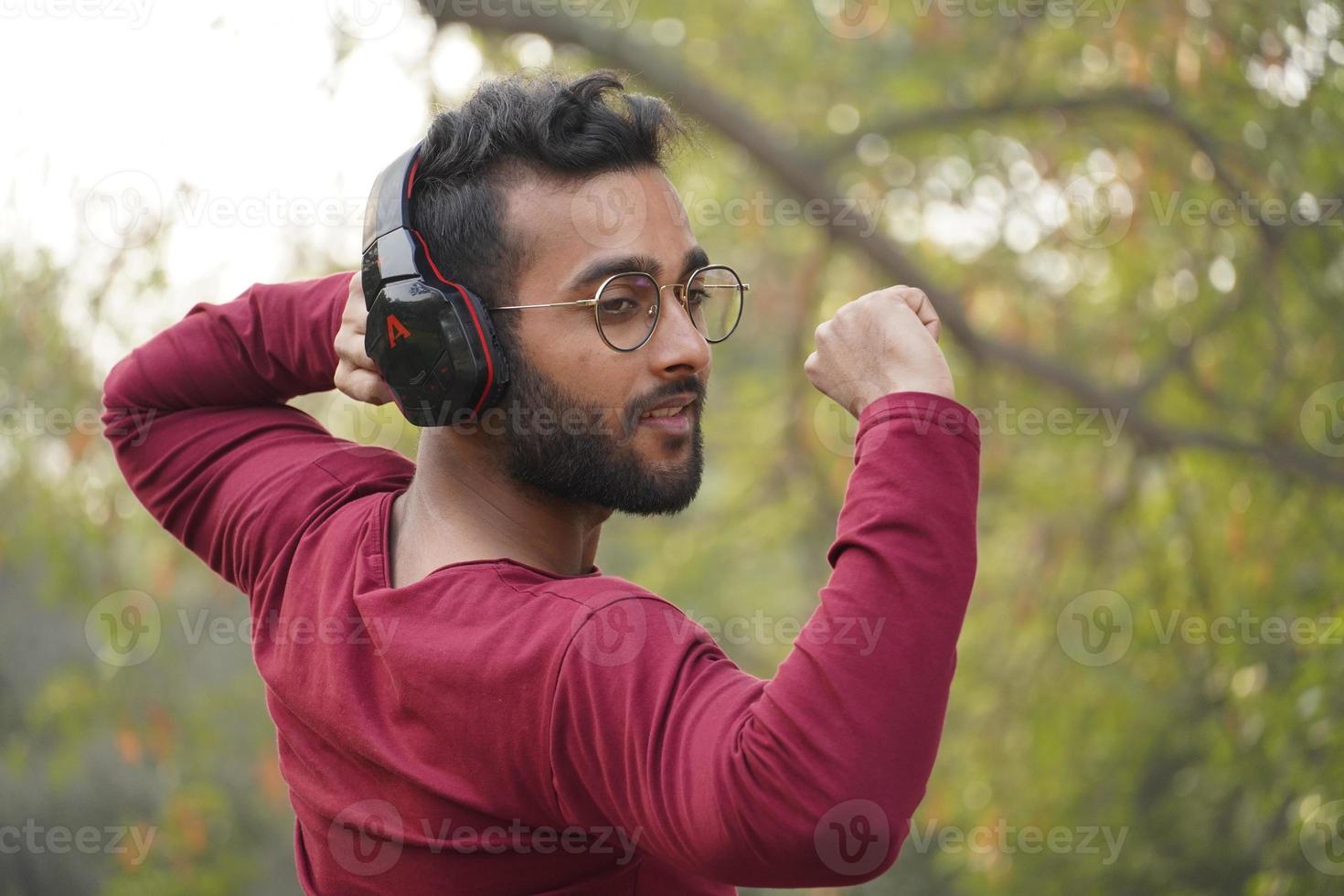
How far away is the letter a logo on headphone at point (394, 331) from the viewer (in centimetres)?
162

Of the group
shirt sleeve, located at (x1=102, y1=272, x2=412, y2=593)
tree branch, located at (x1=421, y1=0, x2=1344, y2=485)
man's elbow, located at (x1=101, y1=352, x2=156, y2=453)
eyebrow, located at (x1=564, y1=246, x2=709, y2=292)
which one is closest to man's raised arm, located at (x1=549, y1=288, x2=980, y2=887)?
eyebrow, located at (x1=564, y1=246, x2=709, y2=292)

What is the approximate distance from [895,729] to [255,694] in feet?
19.2

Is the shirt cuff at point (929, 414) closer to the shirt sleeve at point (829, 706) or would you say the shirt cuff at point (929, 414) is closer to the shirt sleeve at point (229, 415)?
the shirt sleeve at point (829, 706)

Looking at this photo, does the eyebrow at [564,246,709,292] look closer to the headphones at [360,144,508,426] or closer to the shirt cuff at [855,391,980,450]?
the headphones at [360,144,508,426]

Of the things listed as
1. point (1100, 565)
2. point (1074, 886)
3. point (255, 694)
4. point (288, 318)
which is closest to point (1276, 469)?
point (1100, 565)

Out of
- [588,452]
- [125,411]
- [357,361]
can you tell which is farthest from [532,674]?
[125,411]

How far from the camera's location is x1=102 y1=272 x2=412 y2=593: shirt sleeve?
1.94m

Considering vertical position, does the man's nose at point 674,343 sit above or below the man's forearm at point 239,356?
above

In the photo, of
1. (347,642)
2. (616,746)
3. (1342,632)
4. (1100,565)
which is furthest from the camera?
(1100,565)

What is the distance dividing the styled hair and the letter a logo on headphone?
0.36 feet

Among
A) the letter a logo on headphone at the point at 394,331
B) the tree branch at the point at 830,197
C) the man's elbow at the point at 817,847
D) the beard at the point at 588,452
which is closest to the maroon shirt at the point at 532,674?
the man's elbow at the point at 817,847

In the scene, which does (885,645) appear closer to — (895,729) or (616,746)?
(895,729)

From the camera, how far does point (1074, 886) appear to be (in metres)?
6.39

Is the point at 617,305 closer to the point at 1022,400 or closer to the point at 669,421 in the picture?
the point at 669,421
